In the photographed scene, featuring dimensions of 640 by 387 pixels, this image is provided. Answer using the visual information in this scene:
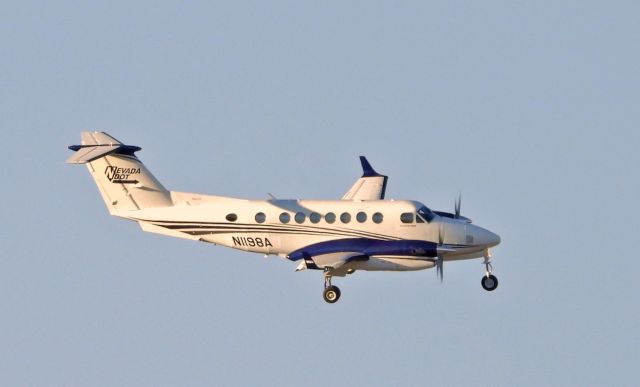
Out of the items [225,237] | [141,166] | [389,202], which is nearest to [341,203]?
[389,202]

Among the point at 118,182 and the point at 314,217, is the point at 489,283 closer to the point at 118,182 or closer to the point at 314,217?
the point at 314,217

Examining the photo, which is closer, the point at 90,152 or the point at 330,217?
the point at 330,217

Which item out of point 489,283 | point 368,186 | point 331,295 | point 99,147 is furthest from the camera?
point 368,186

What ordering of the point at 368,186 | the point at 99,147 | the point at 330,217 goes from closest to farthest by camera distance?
1. the point at 330,217
2. the point at 99,147
3. the point at 368,186

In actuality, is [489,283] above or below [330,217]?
below

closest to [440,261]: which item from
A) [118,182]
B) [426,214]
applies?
[426,214]

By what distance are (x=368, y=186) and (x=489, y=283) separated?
7.37 m

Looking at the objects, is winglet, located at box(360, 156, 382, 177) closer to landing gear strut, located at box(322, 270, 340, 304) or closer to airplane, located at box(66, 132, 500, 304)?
airplane, located at box(66, 132, 500, 304)

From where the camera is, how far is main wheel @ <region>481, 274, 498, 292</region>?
47.9 m

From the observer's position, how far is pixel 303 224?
156 ft

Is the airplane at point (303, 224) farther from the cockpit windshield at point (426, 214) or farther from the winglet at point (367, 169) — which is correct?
the winglet at point (367, 169)

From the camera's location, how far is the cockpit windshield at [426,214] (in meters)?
47.2

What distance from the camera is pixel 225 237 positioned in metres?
48.7

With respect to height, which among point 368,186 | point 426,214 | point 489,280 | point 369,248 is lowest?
point 489,280
